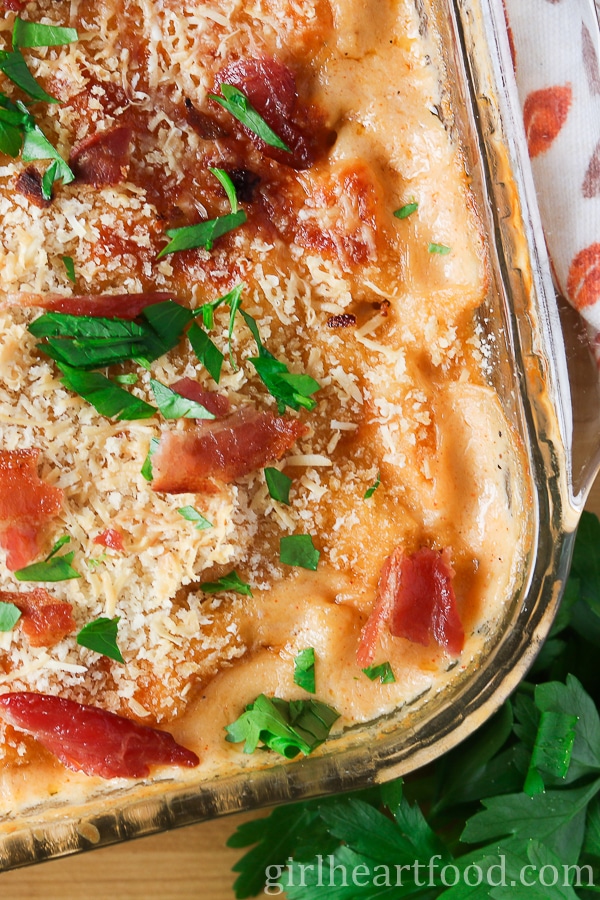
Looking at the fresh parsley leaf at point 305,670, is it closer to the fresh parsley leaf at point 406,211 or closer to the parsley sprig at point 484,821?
the parsley sprig at point 484,821

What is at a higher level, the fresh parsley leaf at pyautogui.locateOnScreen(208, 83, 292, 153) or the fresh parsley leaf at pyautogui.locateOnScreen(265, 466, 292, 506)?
the fresh parsley leaf at pyautogui.locateOnScreen(208, 83, 292, 153)

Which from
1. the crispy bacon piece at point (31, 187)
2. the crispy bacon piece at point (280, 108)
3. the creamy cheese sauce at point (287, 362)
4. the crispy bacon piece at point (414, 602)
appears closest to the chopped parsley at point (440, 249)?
the creamy cheese sauce at point (287, 362)

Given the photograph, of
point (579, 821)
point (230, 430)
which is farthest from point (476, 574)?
point (579, 821)

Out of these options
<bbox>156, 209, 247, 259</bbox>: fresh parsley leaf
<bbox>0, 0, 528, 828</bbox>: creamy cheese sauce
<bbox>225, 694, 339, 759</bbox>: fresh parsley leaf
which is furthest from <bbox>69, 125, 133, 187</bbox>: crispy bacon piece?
<bbox>225, 694, 339, 759</bbox>: fresh parsley leaf

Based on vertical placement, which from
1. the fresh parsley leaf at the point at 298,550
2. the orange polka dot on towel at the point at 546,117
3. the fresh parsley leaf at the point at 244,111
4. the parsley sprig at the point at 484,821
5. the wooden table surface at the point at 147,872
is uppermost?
the fresh parsley leaf at the point at 244,111

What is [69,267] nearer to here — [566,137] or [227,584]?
[227,584]

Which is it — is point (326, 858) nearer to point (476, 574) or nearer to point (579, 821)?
point (579, 821)

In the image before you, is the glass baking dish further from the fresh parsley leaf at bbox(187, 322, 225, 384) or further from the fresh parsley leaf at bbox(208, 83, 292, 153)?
the fresh parsley leaf at bbox(187, 322, 225, 384)
